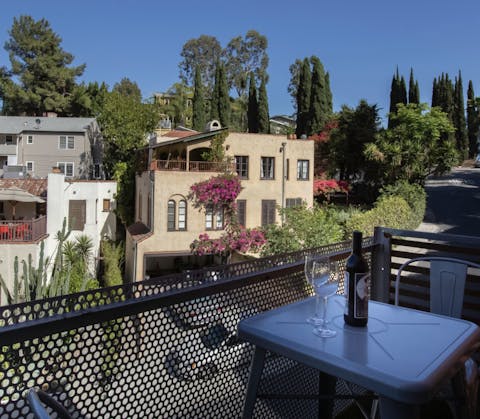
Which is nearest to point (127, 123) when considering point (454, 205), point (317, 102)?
point (317, 102)

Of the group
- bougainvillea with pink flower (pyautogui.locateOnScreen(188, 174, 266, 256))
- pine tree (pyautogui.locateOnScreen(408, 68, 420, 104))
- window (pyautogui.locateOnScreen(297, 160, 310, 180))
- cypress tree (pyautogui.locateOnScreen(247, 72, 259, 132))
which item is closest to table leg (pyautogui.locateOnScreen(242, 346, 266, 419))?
bougainvillea with pink flower (pyautogui.locateOnScreen(188, 174, 266, 256))

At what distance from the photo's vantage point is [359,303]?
6.44 ft

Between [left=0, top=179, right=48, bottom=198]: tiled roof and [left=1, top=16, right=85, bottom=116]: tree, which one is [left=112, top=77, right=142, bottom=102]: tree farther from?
[left=0, top=179, right=48, bottom=198]: tiled roof

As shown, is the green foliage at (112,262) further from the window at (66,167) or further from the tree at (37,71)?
the tree at (37,71)

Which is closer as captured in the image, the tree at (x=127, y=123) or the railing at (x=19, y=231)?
the railing at (x=19, y=231)

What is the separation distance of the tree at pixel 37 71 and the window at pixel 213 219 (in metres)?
27.7

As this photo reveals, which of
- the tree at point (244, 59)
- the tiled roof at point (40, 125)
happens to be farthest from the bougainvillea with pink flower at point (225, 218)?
the tree at point (244, 59)

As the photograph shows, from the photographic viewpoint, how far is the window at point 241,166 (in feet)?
61.7

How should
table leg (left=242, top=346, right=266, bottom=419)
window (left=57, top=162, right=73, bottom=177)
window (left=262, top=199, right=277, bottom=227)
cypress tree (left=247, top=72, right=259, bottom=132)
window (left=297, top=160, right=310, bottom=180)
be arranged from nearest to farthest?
table leg (left=242, top=346, right=266, bottom=419) < window (left=262, top=199, right=277, bottom=227) < window (left=297, top=160, right=310, bottom=180) < window (left=57, top=162, right=73, bottom=177) < cypress tree (left=247, top=72, right=259, bottom=132)

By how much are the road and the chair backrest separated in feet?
51.2

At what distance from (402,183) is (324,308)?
20627 millimetres

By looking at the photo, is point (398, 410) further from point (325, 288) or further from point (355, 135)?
point (355, 135)

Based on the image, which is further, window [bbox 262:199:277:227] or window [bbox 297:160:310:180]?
window [bbox 297:160:310:180]

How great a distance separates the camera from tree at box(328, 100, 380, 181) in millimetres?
24062
